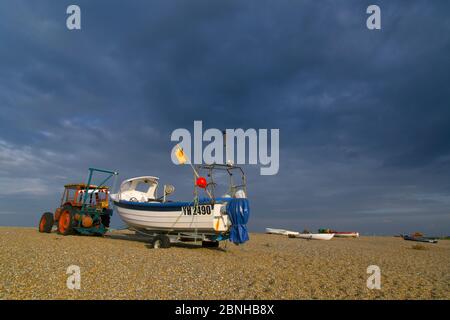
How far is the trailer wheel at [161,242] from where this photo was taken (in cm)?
1556

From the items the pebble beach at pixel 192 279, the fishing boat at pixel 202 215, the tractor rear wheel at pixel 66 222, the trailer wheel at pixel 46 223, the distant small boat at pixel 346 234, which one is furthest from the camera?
the distant small boat at pixel 346 234

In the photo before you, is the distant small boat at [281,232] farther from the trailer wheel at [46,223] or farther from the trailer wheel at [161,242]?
the trailer wheel at [161,242]

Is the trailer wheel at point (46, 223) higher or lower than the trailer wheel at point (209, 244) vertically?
higher

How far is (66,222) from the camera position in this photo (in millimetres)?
20344

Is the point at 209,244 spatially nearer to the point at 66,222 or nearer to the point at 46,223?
the point at 66,222

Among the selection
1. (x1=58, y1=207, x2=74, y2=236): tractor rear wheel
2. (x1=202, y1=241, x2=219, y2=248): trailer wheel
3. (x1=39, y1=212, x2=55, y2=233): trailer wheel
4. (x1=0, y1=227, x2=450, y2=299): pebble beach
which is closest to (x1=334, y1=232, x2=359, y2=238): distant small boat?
(x1=202, y1=241, x2=219, y2=248): trailer wheel

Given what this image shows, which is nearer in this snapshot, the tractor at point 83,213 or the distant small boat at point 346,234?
the tractor at point 83,213

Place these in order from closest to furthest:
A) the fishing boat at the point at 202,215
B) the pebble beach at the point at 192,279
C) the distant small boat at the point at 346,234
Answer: the pebble beach at the point at 192,279, the fishing boat at the point at 202,215, the distant small boat at the point at 346,234

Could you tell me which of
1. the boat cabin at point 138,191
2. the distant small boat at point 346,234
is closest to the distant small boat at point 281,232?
the distant small boat at point 346,234
